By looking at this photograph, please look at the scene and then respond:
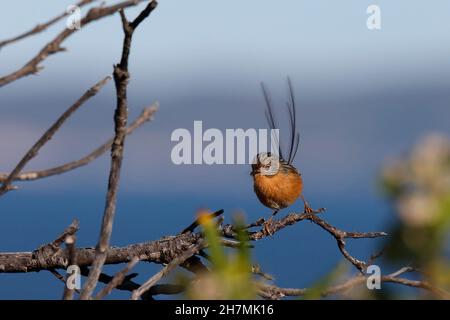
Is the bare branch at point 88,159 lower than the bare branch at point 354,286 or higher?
higher

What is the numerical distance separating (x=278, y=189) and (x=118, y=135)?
2.89m

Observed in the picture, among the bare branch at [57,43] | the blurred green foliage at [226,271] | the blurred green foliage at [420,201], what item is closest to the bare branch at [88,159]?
the bare branch at [57,43]

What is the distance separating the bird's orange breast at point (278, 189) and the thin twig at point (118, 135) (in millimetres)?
2798

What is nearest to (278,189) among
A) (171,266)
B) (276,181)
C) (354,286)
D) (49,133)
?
(276,181)

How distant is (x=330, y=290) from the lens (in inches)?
52.1

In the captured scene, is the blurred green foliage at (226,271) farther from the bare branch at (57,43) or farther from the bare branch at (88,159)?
the bare branch at (57,43)

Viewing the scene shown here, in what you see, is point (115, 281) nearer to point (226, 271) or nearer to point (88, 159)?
point (88, 159)

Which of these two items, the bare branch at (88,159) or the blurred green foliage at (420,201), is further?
the bare branch at (88,159)

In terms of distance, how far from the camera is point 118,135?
5.09 feet

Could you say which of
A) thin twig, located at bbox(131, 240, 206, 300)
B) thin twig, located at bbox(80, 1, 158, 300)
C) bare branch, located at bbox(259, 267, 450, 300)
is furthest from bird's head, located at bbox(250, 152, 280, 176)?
thin twig, located at bbox(80, 1, 158, 300)

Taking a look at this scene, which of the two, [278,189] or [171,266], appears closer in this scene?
[171,266]

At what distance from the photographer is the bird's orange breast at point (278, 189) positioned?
4.30 m

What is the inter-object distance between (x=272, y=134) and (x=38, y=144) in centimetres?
214
